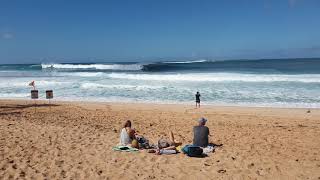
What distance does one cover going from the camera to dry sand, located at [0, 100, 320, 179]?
Answer: 6906 millimetres

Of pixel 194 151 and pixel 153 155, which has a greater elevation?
pixel 194 151

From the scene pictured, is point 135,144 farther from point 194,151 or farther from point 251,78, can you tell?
point 251,78

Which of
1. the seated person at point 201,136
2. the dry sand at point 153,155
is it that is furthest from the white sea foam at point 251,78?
the seated person at point 201,136

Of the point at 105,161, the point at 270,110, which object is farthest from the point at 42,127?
the point at 270,110

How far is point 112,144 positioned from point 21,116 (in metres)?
6.20

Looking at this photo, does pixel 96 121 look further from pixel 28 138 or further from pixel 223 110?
pixel 223 110

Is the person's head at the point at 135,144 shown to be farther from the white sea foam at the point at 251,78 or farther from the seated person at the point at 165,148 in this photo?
the white sea foam at the point at 251,78

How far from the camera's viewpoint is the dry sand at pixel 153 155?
691 centimetres

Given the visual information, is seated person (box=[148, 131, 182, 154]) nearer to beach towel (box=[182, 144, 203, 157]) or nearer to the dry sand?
the dry sand

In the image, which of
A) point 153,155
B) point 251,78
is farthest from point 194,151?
point 251,78

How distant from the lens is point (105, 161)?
25.0 feet

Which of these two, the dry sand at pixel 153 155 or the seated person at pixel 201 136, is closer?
the dry sand at pixel 153 155

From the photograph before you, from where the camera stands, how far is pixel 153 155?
823 centimetres

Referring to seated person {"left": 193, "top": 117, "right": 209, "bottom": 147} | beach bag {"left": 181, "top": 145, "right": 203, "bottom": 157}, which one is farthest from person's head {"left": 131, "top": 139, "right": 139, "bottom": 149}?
seated person {"left": 193, "top": 117, "right": 209, "bottom": 147}
